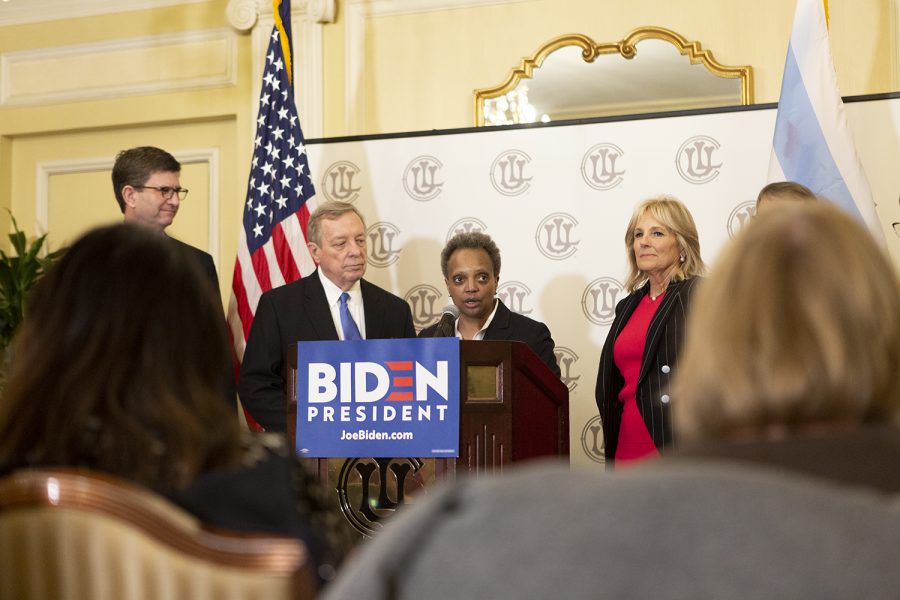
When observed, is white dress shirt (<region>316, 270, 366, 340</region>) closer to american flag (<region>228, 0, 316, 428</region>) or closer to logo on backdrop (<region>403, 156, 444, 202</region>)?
american flag (<region>228, 0, 316, 428</region>)

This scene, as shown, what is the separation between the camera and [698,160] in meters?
5.09

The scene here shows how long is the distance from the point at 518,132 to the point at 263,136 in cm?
123

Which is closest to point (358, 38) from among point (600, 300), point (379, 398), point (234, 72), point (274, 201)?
point (234, 72)

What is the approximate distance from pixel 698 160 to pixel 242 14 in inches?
104

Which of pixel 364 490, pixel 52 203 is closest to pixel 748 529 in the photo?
pixel 364 490

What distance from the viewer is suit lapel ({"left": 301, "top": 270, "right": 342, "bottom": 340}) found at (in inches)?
176

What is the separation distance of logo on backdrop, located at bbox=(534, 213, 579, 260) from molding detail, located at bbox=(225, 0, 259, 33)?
2.08 m

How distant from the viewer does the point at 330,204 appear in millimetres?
4770

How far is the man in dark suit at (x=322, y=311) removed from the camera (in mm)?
4352

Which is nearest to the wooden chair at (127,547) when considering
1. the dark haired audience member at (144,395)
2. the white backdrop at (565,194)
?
the dark haired audience member at (144,395)

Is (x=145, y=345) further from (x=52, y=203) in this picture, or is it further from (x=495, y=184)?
(x=52, y=203)

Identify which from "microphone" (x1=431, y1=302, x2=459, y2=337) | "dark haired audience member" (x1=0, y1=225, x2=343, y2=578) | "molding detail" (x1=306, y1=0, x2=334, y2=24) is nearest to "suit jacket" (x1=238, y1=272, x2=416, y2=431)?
"microphone" (x1=431, y1=302, x2=459, y2=337)

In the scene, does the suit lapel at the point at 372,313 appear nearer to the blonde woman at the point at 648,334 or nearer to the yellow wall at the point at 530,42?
the blonde woman at the point at 648,334

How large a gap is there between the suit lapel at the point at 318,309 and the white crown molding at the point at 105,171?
189 cm
